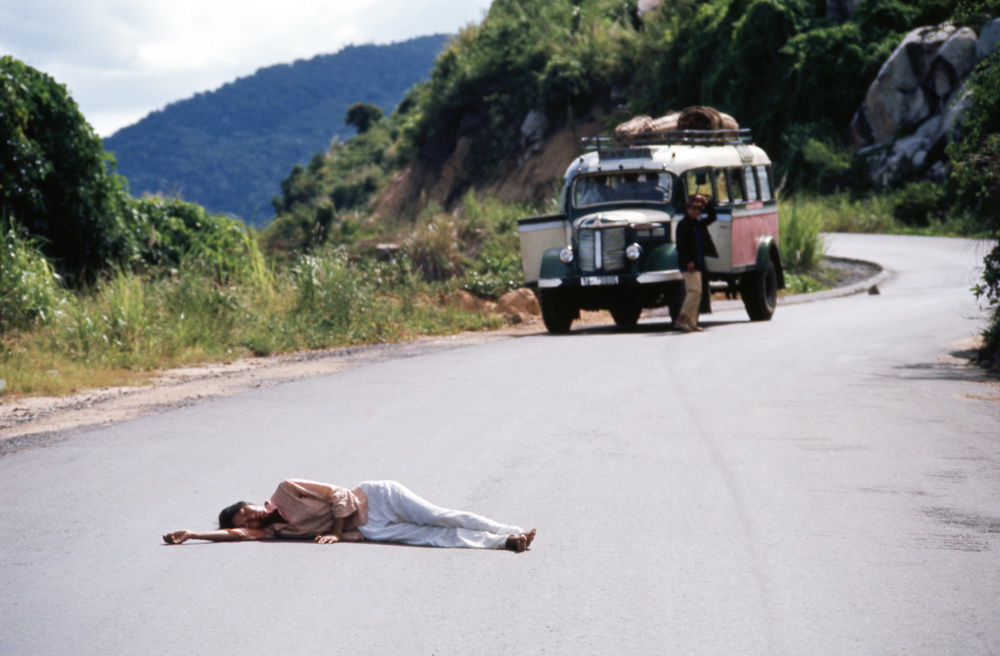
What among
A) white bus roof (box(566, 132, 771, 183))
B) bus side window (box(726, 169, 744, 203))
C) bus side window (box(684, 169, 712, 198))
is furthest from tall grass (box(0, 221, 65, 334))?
bus side window (box(726, 169, 744, 203))

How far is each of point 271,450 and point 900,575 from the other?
4978 mm

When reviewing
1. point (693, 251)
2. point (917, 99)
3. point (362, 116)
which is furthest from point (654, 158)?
point (362, 116)

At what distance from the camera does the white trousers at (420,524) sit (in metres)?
6.77

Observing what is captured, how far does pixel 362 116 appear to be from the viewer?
104375mm

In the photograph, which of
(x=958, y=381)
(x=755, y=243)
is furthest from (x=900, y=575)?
(x=755, y=243)

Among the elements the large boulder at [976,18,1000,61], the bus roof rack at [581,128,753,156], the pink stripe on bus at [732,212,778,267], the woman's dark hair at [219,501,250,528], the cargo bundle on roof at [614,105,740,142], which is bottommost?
the pink stripe on bus at [732,212,778,267]

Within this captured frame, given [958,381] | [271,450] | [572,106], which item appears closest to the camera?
[271,450]

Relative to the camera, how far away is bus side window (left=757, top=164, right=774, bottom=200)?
21406mm

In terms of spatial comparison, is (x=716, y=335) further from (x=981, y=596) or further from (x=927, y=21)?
(x=927, y=21)

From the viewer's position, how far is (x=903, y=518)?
729cm

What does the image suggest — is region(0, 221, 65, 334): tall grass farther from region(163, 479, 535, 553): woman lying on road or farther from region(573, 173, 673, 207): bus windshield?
region(163, 479, 535, 553): woman lying on road

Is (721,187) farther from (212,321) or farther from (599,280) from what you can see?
(212,321)

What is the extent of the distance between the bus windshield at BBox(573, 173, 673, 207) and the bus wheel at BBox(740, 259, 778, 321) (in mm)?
2064

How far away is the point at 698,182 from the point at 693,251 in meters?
1.53
